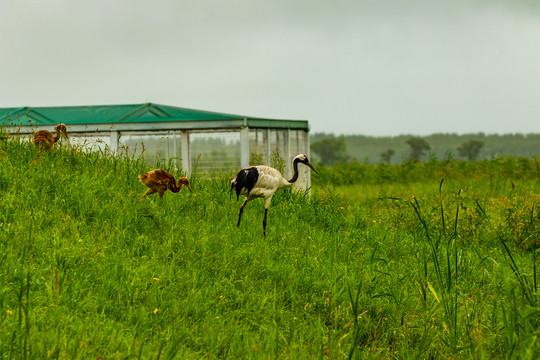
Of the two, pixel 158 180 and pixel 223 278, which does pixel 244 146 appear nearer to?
pixel 158 180

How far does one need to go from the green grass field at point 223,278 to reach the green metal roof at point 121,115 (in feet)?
12.8

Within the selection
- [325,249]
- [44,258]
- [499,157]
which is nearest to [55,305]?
[44,258]

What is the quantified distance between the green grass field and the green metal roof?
389 cm

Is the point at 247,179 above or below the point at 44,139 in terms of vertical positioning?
below

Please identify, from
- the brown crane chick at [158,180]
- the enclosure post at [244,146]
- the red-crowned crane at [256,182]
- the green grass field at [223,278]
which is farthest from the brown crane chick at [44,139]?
the enclosure post at [244,146]

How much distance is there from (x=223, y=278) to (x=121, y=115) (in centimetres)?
992

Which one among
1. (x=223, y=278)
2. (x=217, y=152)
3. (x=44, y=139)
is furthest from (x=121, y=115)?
(x=223, y=278)

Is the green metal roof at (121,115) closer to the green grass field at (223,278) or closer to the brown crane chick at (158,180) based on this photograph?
the green grass field at (223,278)

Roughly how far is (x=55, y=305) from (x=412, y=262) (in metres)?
5.05

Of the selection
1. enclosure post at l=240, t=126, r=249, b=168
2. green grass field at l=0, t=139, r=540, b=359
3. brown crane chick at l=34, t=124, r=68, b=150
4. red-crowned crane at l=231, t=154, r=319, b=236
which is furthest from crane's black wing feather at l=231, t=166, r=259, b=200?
enclosure post at l=240, t=126, r=249, b=168

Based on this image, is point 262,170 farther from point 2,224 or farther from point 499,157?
point 499,157

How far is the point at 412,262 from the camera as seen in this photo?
789 centimetres

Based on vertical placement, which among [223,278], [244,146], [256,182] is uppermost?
[244,146]

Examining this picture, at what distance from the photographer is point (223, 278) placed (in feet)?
19.5
